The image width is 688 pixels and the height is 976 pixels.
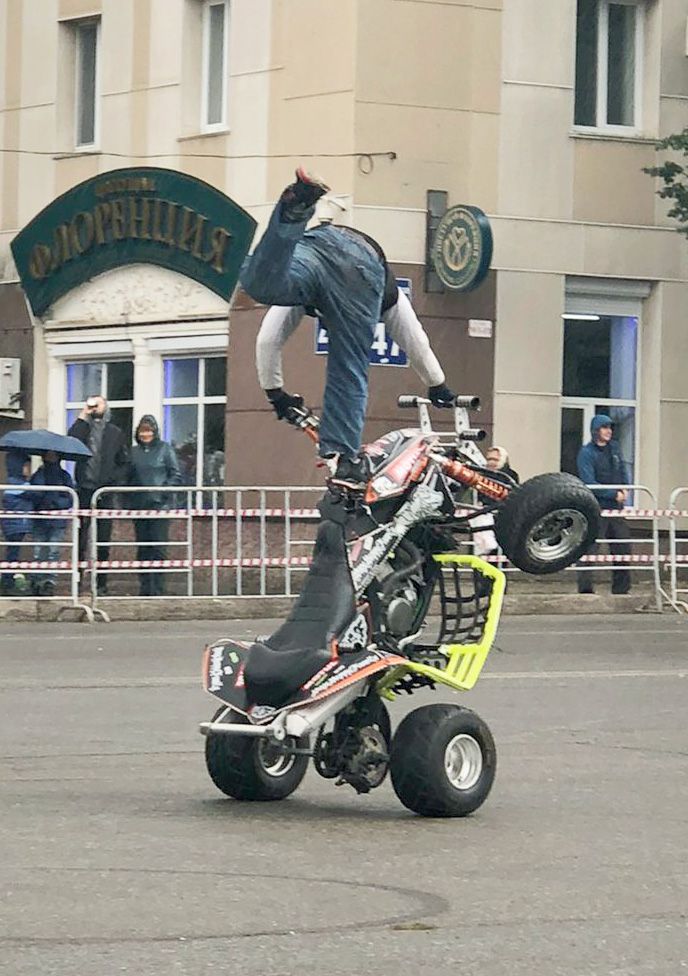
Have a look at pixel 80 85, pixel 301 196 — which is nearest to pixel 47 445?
pixel 80 85

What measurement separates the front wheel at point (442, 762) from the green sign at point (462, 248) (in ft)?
54.0

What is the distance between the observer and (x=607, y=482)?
23.2 meters

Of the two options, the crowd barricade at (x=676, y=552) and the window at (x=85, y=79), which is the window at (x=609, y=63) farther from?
the window at (x=85, y=79)

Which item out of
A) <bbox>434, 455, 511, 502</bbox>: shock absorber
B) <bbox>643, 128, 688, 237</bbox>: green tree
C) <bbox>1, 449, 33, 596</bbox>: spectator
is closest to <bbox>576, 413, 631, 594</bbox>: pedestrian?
<bbox>643, 128, 688, 237</bbox>: green tree

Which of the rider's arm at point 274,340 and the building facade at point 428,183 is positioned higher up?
the building facade at point 428,183

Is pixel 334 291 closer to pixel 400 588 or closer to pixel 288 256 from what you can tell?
pixel 288 256

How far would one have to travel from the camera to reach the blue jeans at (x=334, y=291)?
838 cm

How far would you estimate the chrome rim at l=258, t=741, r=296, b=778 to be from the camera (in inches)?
337

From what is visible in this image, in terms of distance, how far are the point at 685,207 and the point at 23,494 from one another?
8350mm

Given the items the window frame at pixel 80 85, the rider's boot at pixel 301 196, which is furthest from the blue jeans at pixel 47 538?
the rider's boot at pixel 301 196

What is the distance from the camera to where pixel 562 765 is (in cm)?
1011

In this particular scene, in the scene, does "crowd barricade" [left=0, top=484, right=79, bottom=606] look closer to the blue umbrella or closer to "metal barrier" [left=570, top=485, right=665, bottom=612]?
the blue umbrella

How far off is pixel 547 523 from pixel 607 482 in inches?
567

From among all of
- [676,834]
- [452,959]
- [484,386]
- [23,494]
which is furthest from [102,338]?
[452,959]
